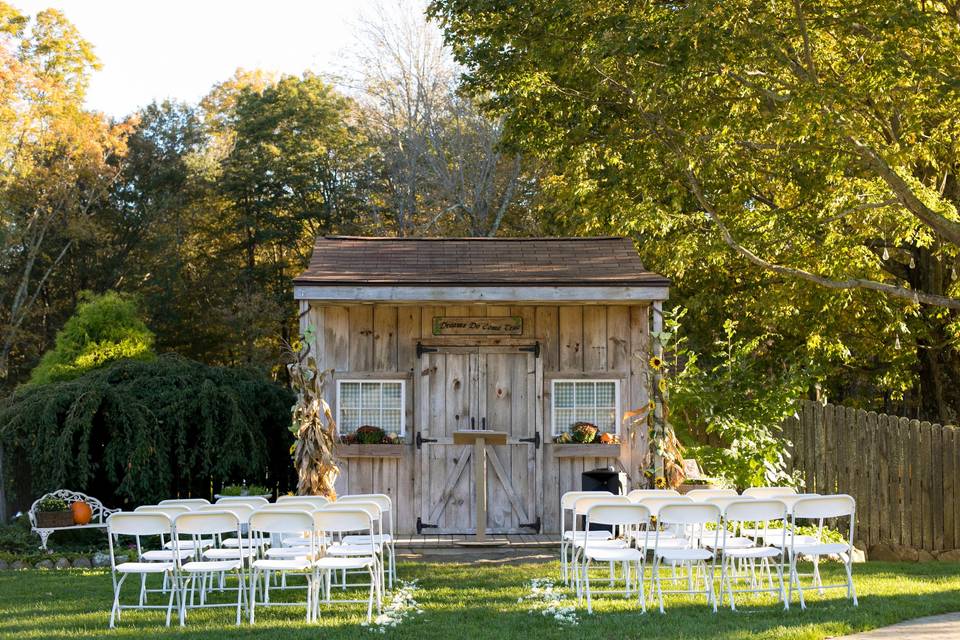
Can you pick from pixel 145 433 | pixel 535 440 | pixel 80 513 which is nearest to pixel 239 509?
pixel 535 440

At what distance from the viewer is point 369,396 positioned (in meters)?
12.6

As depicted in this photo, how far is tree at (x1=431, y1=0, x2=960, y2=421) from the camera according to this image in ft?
37.2

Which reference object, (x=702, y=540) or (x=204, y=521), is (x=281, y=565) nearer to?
(x=204, y=521)

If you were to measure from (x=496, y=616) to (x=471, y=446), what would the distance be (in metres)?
4.69

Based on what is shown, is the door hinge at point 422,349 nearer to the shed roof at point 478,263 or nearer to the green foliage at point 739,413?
the shed roof at point 478,263

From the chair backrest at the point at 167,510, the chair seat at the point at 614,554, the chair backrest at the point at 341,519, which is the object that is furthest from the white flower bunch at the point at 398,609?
the chair backrest at the point at 167,510

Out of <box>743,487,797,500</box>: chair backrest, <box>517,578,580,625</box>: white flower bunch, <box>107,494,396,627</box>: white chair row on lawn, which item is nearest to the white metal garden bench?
<box>107,494,396,627</box>: white chair row on lawn

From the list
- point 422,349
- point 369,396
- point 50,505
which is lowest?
point 50,505

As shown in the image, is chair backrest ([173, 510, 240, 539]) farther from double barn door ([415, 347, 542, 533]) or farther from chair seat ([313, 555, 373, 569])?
double barn door ([415, 347, 542, 533])

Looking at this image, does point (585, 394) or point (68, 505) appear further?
point (68, 505)

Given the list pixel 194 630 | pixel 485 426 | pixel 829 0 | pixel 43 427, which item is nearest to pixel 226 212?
pixel 43 427

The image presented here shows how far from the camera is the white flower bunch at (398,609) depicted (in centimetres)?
750

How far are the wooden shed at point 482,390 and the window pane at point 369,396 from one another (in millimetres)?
11

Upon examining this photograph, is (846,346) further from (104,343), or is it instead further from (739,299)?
(104,343)
